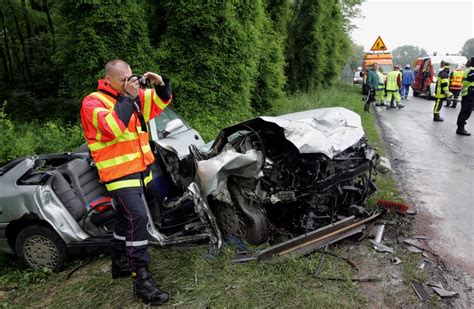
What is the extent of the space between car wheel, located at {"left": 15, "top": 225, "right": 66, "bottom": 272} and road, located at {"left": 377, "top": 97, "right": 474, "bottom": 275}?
12.0 ft

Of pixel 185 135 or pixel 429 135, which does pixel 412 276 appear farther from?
pixel 429 135

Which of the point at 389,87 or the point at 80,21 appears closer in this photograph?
the point at 80,21

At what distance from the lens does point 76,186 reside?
3736mm

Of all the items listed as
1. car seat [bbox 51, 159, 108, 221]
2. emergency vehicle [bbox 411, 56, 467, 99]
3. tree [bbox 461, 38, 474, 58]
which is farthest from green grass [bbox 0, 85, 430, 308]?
tree [bbox 461, 38, 474, 58]

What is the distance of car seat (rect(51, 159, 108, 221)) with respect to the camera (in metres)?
3.73

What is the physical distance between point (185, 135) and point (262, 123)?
236 centimetres

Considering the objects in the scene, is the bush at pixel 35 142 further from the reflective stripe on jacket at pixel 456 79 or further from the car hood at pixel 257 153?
the reflective stripe on jacket at pixel 456 79

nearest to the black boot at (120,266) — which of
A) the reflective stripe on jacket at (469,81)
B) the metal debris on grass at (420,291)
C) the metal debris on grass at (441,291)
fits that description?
the metal debris on grass at (420,291)

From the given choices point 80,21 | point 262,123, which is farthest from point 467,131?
point 80,21

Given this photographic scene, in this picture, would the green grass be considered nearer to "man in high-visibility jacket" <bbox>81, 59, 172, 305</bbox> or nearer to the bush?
"man in high-visibility jacket" <bbox>81, 59, 172, 305</bbox>

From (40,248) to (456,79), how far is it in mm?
15094

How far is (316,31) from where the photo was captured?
16.3 meters

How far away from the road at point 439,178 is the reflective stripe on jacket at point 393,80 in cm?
309

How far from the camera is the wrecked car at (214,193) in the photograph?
3490mm
